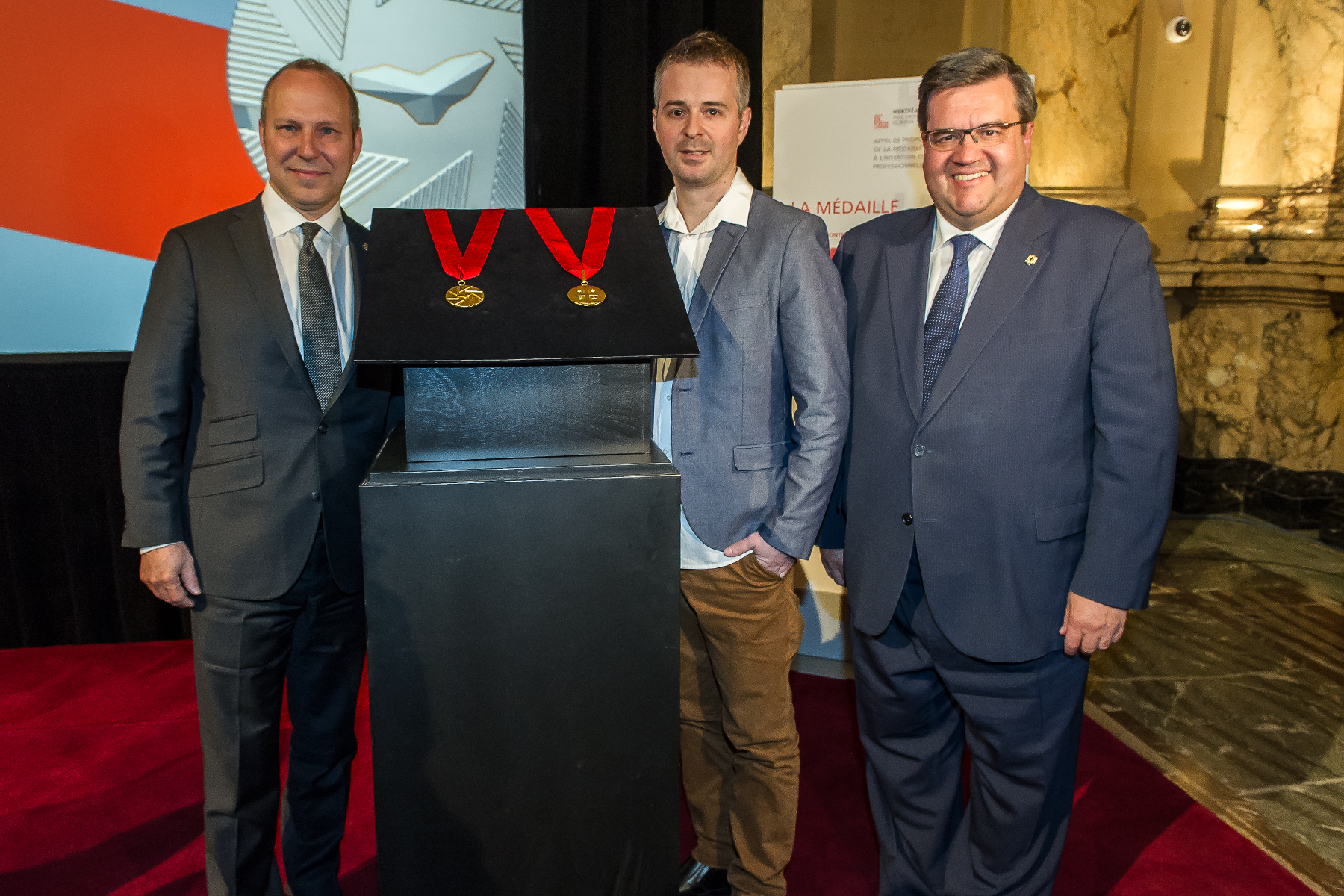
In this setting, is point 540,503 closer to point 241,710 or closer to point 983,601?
point 983,601

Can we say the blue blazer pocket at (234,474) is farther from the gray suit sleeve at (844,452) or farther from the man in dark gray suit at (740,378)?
the gray suit sleeve at (844,452)

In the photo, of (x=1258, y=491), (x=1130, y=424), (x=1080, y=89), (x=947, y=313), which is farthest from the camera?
(x=1258, y=491)

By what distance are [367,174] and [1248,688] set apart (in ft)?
13.4

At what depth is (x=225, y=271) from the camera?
1.88 meters

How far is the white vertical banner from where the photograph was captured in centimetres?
349

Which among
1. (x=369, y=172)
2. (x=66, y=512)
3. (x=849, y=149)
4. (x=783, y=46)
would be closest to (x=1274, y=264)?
(x=783, y=46)

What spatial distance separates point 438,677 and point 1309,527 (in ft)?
19.3

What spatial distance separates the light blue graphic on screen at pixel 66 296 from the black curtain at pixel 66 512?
3.9 inches

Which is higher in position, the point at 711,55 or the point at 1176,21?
the point at 1176,21

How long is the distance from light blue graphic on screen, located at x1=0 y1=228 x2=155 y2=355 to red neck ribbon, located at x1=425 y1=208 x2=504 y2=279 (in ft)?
9.76

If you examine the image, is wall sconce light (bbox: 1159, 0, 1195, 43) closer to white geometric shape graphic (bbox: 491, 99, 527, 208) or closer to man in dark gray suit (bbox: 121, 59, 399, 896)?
white geometric shape graphic (bbox: 491, 99, 527, 208)

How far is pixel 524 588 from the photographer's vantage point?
1271 mm

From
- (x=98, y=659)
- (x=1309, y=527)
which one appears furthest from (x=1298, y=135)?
(x=98, y=659)

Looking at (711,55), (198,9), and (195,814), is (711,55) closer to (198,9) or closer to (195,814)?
(195,814)
